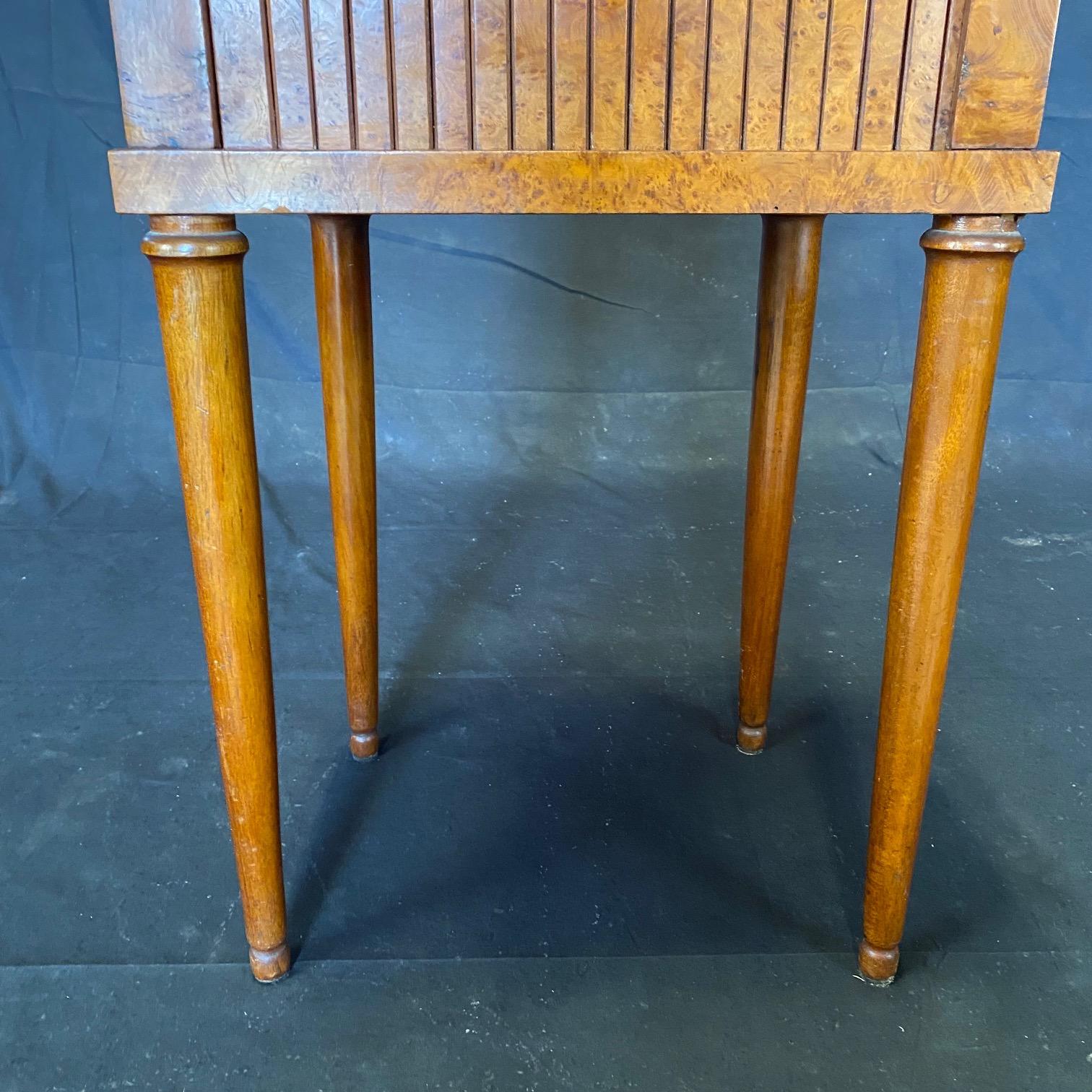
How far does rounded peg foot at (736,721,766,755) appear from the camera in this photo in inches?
45.6

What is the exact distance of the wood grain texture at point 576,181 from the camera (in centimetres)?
63

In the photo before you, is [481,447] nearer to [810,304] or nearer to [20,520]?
[20,520]

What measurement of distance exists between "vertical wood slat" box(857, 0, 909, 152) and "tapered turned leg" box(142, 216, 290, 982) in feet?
1.30

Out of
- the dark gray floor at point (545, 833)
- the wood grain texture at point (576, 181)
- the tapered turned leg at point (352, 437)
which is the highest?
the wood grain texture at point (576, 181)

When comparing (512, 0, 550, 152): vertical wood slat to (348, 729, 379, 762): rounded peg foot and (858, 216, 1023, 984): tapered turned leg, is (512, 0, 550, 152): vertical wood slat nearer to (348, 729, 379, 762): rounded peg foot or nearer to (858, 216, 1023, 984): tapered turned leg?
(858, 216, 1023, 984): tapered turned leg

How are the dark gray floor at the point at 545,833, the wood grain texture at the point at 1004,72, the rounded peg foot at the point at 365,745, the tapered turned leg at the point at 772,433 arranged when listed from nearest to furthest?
the wood grain texture at the point at 1004,72 < the dark gray floor at the point at 545,833 < the tapered turned leg at the point at 772,433 < the rounded peg foot at the point at 365,745

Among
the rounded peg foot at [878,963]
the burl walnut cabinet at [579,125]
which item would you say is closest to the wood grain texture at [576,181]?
the burl walnut cabinet at [579,125]

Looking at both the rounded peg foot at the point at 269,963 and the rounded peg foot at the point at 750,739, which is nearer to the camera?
the rounded peg foot at the point at 269,963

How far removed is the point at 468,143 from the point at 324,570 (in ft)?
3.69

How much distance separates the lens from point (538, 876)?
0.97 meters

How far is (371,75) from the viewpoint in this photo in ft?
2.03

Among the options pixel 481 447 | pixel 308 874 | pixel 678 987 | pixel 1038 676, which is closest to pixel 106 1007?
pixel 308 874

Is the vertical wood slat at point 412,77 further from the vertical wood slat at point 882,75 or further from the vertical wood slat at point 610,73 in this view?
the vertical wood slat at point 882,75

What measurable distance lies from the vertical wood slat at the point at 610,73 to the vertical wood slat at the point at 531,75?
3 centimetres
